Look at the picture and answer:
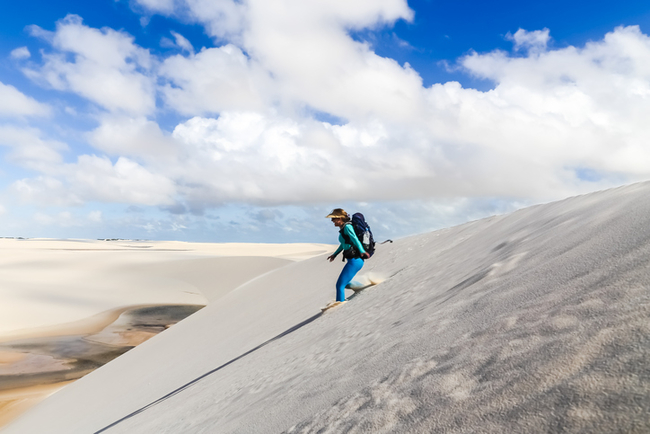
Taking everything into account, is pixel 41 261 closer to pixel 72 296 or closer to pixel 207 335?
pixel 72 296

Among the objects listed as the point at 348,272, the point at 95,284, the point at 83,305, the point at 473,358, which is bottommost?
the point at 473,358

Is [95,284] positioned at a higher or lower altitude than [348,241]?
higher

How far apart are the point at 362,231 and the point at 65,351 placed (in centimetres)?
1052

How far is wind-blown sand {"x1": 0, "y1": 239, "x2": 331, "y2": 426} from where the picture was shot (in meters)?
10.3

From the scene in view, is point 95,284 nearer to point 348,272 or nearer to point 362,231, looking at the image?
point 348,272

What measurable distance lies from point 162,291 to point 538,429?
20.6m

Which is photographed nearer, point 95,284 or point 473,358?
point 473,358

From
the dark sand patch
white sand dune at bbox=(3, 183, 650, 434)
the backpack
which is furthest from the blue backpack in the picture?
the dark sand patch

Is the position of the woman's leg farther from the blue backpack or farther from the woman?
the blue backpack

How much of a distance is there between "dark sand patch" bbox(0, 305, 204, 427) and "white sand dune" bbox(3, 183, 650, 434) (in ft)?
15.7

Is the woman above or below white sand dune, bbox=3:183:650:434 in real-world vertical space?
above

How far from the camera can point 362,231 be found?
547 centimetres

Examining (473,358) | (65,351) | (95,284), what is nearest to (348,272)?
(473,358)

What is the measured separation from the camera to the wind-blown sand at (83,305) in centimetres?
1031
